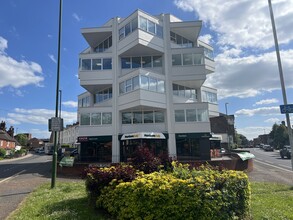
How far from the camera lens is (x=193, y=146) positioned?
25781 mm

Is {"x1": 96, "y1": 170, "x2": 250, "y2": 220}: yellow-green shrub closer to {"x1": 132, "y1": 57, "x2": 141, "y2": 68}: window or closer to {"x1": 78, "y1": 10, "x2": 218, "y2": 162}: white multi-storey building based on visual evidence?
{"x1": 78, "y1": 10, "x2": 218, "y2": 162}: white multi-storey building

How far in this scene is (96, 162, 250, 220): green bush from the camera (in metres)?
5.52

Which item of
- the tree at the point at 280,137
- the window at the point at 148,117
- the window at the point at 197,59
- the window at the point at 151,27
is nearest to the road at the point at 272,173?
the window at the point at 148,117

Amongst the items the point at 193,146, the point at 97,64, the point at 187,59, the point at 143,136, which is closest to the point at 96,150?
the point at 143,136

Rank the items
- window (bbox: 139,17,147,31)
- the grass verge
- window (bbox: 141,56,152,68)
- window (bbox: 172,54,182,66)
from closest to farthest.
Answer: the grass verge, window (bbox: 139,17,147,31), window (bbox: 172,54,182,66), window (bbox: 141,56,152,68)

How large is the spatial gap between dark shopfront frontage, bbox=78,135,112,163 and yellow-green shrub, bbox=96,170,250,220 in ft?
64.0

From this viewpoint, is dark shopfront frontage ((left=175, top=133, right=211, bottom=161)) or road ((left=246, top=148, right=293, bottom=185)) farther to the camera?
dark shopfront frontage ((left=175, top=133, right=211, bottom=161))

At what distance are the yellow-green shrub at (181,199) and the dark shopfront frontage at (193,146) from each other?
59.8 feet

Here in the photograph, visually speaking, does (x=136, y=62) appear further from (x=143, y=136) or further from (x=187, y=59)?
(x=143, y=136)

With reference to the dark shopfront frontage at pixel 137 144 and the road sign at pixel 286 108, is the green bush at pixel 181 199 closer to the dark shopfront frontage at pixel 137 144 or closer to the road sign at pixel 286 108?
the road sign at pixel 286 108

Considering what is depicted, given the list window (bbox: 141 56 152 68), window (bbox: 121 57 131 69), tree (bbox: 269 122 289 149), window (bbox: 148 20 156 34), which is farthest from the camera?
tree (bbox: 269 122 289 149)

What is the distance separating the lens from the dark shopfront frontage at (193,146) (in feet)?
80.7

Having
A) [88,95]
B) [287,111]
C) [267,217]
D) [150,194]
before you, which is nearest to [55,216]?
[150,194]

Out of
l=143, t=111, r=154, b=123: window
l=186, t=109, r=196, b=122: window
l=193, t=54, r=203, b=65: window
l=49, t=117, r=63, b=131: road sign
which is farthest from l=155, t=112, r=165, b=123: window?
l=49, t=117, r=63, b=131: road sign
